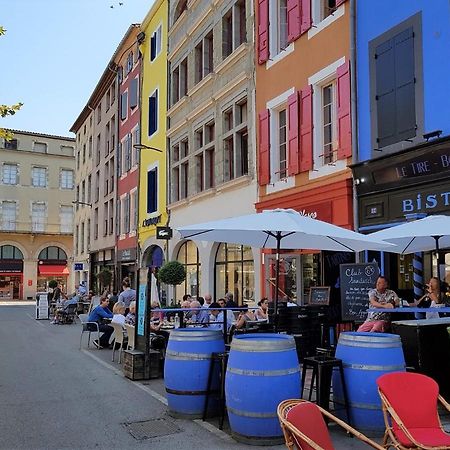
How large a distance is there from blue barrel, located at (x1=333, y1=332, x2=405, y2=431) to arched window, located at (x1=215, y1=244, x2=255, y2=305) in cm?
989

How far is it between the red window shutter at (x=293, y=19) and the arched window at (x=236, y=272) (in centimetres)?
576

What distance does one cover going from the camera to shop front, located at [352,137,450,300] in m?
9.73

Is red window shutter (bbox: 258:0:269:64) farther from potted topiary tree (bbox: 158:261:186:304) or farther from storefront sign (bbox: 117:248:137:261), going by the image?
storefront sign (bbox: 117:248:137:261)

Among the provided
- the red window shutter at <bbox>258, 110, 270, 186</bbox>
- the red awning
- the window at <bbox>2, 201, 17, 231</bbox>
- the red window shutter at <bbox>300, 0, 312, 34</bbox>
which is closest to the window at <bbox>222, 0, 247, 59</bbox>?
the red window shutter at <bbox>258, 110, 270, 186</bbox>

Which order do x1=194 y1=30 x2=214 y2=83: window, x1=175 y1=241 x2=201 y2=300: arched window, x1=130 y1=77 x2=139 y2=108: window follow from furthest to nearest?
x1=130 y1=77 x2=139 y2=108: window < x1=175 y1=241 x2=201 y2=300: arched window < x1=194 y1=30 x2=214 y2=83: window

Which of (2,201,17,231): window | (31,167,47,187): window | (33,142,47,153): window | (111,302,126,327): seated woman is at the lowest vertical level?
(111,302,126,327): seated woman

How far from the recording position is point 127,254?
88.5 feet

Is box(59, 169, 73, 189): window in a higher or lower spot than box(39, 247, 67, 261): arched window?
higher

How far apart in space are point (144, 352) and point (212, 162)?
416 inches

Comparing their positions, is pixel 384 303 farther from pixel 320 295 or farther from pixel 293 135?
pixel 293 135

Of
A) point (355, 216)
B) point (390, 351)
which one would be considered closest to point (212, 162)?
point (355, 216)

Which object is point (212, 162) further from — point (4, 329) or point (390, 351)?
point (390, 351)

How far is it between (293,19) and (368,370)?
34.0ft

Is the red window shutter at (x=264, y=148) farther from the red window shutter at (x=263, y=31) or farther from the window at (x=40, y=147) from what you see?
the window at (x=40, y=147)
